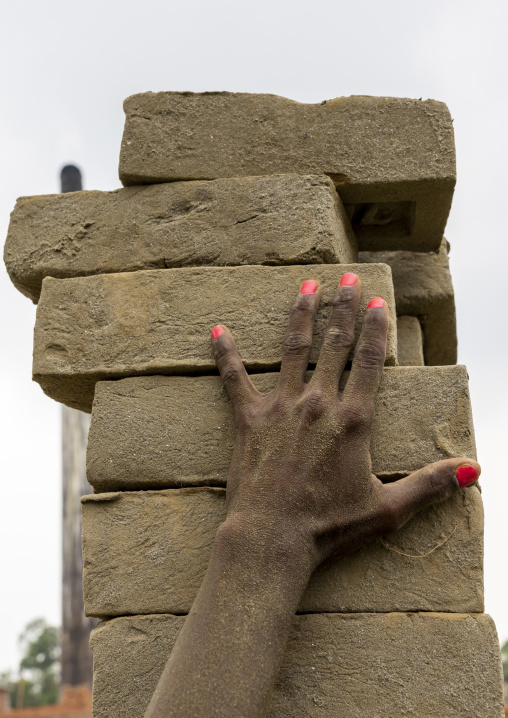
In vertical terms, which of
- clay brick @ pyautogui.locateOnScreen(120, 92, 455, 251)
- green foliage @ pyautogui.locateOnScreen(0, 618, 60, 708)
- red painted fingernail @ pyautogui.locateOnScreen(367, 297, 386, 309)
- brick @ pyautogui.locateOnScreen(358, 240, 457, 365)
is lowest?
green foliage @ pyautogui.locateOnScreen(0, 618, 60, 708)

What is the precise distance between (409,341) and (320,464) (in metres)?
1.77

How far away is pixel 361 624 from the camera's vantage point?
2.49 meters

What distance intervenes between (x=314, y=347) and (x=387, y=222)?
1.06 meters

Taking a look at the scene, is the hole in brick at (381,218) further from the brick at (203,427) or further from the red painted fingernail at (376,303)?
the brick at (203,427)

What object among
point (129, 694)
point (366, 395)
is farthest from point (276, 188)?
point (129, 694)

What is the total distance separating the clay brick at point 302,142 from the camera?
3.09m

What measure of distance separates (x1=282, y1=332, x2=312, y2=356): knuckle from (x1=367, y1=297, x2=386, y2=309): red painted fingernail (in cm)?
25

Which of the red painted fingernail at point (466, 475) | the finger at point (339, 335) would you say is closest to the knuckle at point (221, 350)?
the finger at point (339, 335)

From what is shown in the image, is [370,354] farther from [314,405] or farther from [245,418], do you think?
[245,418]

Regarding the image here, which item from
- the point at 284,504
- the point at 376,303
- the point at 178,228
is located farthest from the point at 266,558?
the point at 178,228

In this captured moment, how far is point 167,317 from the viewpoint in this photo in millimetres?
A: 2932

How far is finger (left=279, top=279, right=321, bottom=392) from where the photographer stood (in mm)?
2623

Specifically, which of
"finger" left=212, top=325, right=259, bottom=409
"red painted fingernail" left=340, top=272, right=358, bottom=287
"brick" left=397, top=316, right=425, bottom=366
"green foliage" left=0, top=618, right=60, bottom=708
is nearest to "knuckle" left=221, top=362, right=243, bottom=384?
"finger" left=212, top=325, right=259, bottom=409

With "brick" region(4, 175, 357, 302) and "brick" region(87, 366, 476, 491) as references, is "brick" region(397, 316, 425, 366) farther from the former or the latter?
"brick" region(87, 366, 476, 491)
